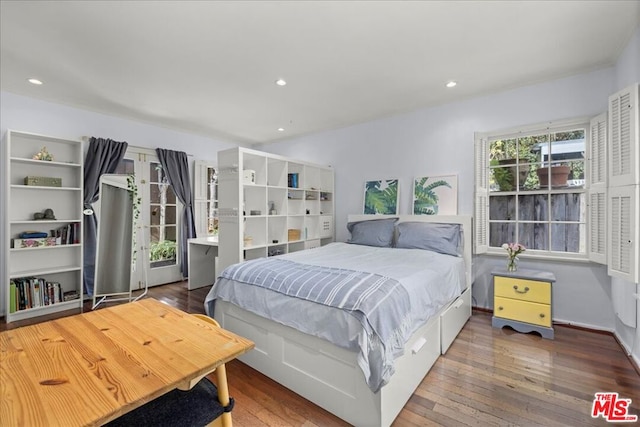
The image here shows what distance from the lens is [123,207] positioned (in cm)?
370

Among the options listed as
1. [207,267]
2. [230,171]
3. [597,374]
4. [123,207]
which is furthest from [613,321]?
[123,207]

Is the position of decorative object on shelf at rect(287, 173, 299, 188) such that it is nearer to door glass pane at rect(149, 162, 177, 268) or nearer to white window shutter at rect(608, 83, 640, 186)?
door glass pane at rect(149, 162, 177, 268)

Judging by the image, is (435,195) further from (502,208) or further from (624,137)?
(624,137)

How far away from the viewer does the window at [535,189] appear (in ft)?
9.86

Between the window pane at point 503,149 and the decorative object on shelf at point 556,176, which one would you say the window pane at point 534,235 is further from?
the window pane at point 503,149

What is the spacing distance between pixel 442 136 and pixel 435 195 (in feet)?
2.53

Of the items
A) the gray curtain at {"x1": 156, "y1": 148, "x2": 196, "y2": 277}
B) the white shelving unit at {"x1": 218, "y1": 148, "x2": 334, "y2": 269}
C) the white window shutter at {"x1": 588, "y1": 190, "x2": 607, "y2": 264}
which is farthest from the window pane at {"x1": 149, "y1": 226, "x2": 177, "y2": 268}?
the white window shutter at {"x1": 588, "y1": 190, "x2": 607, "y2": 264}

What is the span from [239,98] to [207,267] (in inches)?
104

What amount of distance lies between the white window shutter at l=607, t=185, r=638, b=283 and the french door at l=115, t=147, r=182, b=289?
205 inches

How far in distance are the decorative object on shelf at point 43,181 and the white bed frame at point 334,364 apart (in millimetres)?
2762

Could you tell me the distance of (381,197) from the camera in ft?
13.7

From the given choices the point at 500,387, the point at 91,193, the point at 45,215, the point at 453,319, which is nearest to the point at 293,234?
the point at 453,319

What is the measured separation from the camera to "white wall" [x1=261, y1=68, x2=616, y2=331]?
2852 mm

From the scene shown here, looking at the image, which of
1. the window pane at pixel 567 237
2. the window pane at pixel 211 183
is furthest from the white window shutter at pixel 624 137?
the window pane at pixel 211 183
